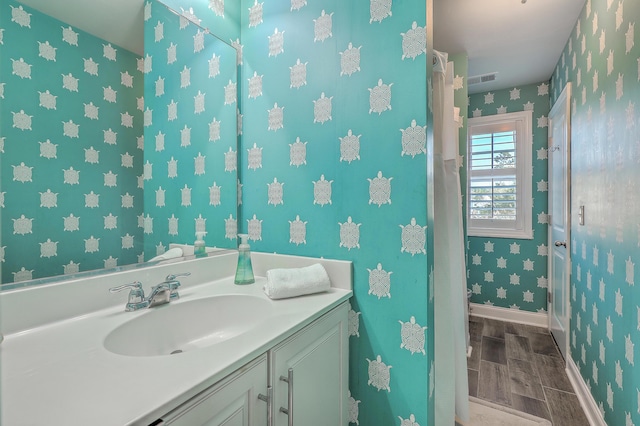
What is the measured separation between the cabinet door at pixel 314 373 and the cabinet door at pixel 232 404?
0.16ft

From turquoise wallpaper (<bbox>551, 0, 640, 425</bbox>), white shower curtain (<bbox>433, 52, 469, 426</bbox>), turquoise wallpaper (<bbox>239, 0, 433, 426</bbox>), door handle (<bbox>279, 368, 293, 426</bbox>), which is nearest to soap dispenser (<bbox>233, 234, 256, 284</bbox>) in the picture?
turquoise wallpaper (<bbox>239, 0, 433, 426</bbox>)

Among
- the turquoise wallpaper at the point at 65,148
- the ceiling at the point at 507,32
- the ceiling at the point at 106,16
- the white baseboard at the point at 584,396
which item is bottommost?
the white baseboard at the point at 584,396

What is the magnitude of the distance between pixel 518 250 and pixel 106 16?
380 cm

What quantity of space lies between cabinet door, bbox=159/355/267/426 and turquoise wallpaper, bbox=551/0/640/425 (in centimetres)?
153

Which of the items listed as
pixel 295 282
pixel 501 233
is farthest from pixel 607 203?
pixel 501 233

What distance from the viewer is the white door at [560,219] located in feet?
7.71

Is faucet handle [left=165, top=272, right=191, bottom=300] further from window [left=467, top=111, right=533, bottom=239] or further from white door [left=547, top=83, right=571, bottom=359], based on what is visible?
window [left=467, top=111, right=533, bottom=239]

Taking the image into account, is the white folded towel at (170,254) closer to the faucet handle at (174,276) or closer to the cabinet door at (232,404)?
the faucet handle at (174,276)

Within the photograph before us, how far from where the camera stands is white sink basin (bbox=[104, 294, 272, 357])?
35.8 inches

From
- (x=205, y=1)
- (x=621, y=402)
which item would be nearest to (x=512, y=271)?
(x=621, y=402)

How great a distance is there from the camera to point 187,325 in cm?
108

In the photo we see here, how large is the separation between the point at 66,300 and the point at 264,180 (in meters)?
0.85

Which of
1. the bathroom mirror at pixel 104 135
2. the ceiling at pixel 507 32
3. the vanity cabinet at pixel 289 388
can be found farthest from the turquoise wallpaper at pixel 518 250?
the bathroom mirror at pixel 104 135

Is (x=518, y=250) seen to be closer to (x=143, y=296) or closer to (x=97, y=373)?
(x=143, y=296)
